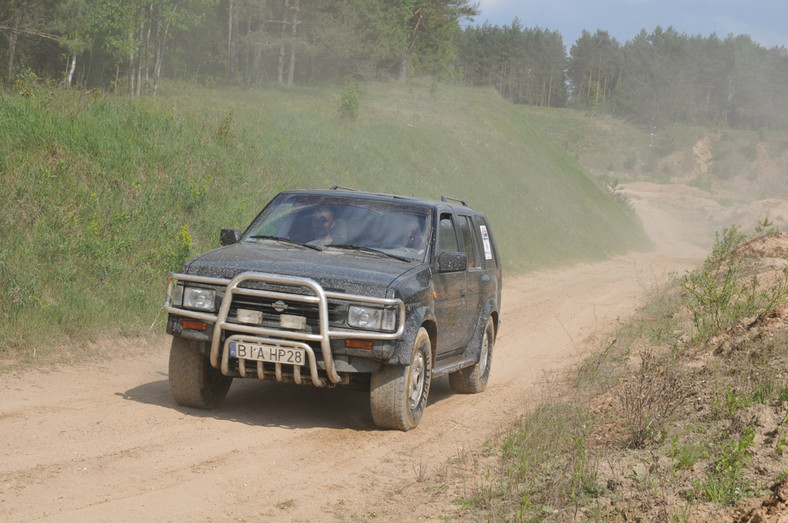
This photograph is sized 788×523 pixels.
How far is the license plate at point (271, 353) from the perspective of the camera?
5926 mm

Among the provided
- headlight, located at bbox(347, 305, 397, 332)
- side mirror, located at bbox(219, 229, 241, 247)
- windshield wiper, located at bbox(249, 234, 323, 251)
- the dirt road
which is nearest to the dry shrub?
the dirt road

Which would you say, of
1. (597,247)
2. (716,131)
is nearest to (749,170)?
(716,131)

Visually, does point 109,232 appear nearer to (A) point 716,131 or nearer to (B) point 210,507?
(B) point 210,507

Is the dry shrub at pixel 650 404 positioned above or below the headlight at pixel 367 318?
below

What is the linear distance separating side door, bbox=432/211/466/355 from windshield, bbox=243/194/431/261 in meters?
0.26

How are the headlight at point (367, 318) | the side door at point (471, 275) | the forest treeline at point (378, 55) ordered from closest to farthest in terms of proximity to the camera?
the headlight at point (367, 318) < the side door at point (471, 275) < the forest treeline at point (378, 55)

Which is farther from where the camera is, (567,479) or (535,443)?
(535,443)

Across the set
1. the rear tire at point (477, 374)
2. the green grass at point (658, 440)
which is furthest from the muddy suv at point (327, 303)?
the green grass at point (658, 440)

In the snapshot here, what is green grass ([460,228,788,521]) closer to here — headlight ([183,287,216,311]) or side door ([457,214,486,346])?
side door ([457,214,486,346])

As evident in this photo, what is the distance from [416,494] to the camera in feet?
16.4

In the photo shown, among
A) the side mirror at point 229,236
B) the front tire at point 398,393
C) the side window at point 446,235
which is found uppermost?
the side window at point 446,235

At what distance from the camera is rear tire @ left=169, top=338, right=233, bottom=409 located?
645 centimetres

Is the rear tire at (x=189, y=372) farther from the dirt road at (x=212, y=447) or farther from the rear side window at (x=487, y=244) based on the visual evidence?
the rear side window at (x=487, y=244)

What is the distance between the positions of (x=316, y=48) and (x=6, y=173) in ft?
131
